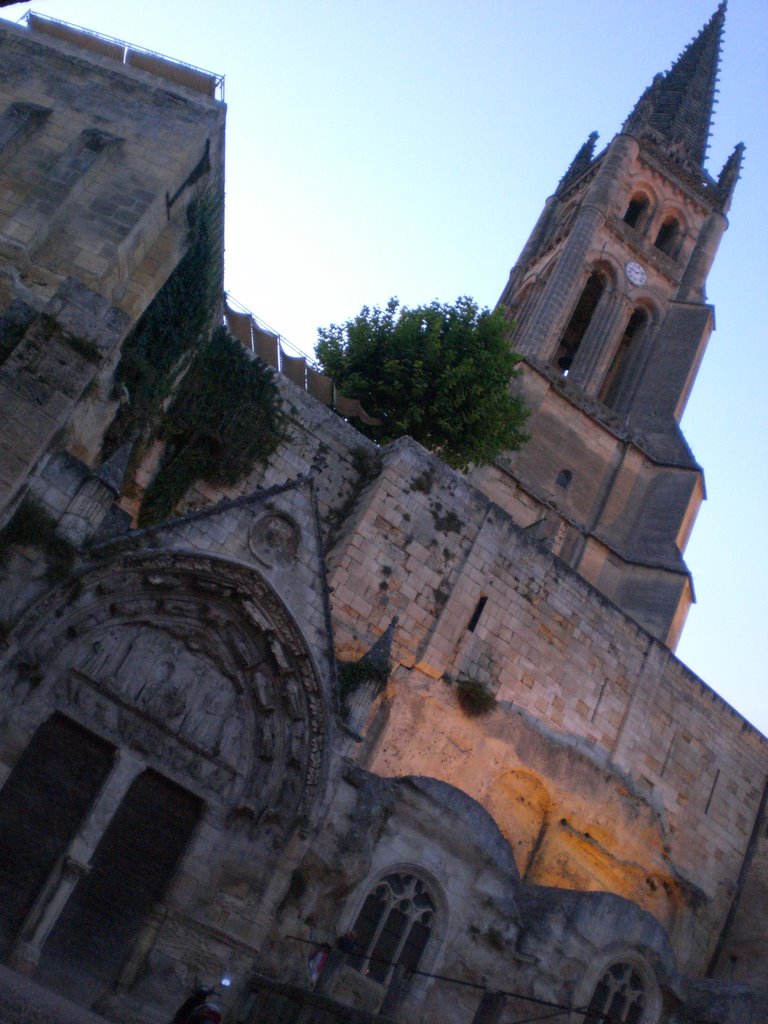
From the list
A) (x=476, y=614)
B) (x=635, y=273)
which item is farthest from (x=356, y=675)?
(x=635, y=273)

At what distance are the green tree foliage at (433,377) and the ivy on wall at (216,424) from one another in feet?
19.9

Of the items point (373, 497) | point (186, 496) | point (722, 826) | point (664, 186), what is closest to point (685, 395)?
point (664, 186)

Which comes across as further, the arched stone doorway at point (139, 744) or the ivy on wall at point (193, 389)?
the ivy on wall at point (193, 389)

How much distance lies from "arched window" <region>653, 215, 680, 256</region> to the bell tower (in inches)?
2.0

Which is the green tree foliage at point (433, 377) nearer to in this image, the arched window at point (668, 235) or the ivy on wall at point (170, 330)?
the ivy on wall at point (170, 330)

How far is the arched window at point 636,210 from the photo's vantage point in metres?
40.5

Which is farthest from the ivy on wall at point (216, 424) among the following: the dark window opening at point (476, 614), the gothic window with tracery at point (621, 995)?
the gothic window with tracery at point (621, 995)

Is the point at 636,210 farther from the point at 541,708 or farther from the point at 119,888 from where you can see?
the point at 119,888

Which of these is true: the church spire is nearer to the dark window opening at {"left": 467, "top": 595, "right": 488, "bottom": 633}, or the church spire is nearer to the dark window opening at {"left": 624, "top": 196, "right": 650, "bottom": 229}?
the dark window opening at {"left": 624, "top": 196, "right": 650, "bottom": 229}

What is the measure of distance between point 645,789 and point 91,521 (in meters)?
11.6

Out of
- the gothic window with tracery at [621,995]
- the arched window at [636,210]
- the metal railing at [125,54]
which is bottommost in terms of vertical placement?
the gothic window with tracery at [621,995]

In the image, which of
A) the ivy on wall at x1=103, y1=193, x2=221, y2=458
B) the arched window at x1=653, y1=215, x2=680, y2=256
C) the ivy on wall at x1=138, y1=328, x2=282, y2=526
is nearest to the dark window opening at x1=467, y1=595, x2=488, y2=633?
the ivy on wall at x1=138, y1=328, x2=282, y2=526

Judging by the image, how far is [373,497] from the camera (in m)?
17.6

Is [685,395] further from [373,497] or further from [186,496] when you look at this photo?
[186,496]
